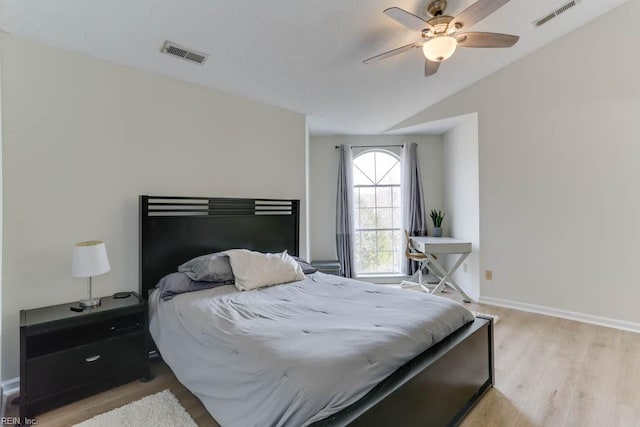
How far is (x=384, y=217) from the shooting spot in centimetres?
514

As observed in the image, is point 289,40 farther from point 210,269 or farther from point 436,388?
point 436,388

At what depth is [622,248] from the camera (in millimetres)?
3092

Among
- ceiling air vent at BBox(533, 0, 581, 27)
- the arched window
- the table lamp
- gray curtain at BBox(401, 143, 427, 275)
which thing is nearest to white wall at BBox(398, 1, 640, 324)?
ceiling air vent at BBox(533, 0, 581, 27)

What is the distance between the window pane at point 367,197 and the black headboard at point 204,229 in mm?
1807

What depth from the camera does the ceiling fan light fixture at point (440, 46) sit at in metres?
2.07

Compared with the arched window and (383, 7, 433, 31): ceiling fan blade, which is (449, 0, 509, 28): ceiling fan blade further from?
the arched window

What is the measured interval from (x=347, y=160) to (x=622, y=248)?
3.38 m

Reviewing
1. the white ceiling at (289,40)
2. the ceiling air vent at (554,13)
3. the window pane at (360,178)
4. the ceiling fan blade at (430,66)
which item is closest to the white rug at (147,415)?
the white ceiling at (289,40)

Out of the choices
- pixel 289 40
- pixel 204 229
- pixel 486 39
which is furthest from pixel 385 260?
pixel 289 40

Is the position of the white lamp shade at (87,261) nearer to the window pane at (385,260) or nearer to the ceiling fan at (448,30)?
the ceiling fan at (448,30)

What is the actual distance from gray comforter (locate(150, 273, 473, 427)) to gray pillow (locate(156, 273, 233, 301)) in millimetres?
74

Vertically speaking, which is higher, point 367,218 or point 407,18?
point 407,18

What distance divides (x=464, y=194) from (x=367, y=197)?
4.84 ft

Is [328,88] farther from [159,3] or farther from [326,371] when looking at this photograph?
[326,371]
